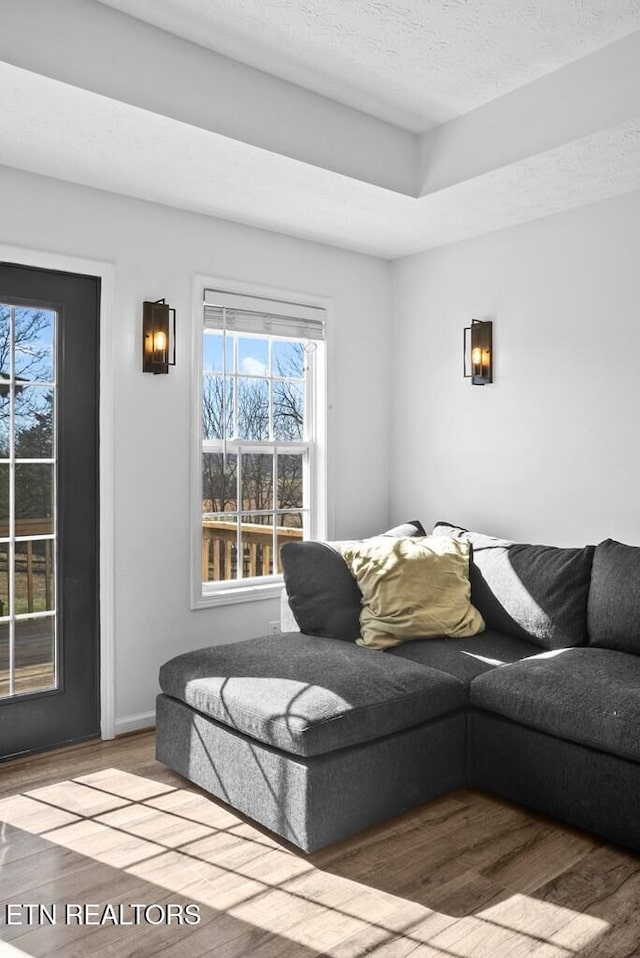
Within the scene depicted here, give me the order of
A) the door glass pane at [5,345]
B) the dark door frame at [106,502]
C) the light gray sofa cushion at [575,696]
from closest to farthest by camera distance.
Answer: the light gray sofa cushion at [575,696] < the door glass pane at [5,345] < the dark door frame at [106,502]

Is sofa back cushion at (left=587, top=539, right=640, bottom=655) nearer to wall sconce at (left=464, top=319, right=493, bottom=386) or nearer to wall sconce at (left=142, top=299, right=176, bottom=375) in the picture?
wall sconce at (left=464, top=319, right=493, bottom=386)

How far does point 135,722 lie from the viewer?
354 centimetres

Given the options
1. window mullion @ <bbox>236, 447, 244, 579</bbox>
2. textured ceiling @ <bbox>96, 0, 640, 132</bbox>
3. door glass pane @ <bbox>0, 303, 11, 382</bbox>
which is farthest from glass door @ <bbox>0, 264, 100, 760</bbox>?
textured ceiling @ <bbox>96, 0, 640, 132</bbox>

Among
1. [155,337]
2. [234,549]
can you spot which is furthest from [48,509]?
[234,549]

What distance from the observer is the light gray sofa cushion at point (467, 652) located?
9.89 feet

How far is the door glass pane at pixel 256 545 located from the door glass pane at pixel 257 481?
8 centimetres

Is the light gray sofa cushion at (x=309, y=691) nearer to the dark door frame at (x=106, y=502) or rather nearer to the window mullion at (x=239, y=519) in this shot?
the dark door frame at (x=106, y=502)

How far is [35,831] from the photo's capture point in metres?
2.59

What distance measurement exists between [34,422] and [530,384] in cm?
244

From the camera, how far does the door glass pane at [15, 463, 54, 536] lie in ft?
10.6

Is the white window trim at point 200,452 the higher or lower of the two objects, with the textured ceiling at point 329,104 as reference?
lower

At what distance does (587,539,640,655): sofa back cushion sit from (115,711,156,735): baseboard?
6.82 ft

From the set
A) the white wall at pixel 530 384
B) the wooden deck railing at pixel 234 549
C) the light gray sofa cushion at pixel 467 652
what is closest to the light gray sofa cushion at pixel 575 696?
the light gray sofa cushion at pixel 467 652

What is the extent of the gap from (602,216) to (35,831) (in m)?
3.53
